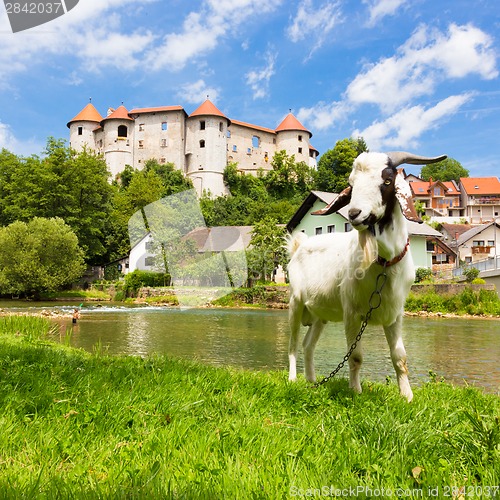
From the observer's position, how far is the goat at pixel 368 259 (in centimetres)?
376

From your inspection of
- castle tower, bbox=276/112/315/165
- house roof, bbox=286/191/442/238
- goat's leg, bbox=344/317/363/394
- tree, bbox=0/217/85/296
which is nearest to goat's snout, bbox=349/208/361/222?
goat's leg, bbox=344/317/363/394

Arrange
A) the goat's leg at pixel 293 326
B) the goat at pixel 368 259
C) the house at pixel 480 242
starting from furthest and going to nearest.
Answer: the house at pixel 480 242
the goat's leg at pixel 293 326
the goat at pixel 368 259

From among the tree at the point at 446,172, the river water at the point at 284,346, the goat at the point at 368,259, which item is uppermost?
the tree at the point at 446,172

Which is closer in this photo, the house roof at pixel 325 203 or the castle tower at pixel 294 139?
the house roof at pixel 325 203

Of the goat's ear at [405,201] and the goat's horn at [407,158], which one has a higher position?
the goat's horn at [407,158]

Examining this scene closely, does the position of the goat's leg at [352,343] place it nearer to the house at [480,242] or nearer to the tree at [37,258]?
the tree at [37,258]

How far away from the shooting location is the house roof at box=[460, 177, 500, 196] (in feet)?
337

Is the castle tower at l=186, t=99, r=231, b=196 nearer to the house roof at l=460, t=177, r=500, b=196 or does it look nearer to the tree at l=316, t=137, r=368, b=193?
the tree at l=316, t=137, r=368, b=193

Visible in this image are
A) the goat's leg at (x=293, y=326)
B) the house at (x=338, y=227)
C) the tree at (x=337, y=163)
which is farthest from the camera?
the tree at (x=337, y=163)

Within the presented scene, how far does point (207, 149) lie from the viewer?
314 ft

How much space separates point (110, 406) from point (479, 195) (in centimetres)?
11306

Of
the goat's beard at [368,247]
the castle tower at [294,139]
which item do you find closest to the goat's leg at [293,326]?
the goat's beard at [368,247]

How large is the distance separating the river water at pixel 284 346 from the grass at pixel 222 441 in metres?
4.63

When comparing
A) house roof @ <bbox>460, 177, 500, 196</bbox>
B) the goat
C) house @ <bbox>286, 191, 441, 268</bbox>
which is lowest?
the goat
